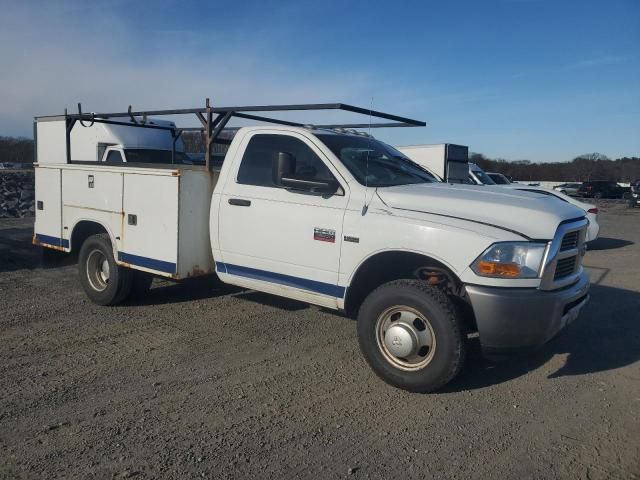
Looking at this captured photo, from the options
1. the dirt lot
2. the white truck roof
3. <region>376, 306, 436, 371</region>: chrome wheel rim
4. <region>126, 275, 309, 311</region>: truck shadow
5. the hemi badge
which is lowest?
the dirt lot

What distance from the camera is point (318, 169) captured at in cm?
509

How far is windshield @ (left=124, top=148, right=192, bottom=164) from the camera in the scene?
578 inches

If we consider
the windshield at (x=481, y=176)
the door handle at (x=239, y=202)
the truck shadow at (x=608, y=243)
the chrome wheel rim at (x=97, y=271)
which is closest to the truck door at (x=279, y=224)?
the door handle at (x=239, y=202)

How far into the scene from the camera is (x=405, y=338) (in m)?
4.39

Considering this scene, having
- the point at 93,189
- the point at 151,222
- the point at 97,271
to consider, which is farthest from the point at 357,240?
the point at 97,271

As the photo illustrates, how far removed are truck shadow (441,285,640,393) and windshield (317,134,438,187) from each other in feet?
5.69

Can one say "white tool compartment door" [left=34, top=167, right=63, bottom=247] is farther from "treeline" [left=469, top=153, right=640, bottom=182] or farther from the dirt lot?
"treeline" [left=469, top=153, right=640, bottom=182]

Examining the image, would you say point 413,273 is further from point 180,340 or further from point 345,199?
point 180,340

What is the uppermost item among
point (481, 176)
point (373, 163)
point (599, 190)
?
point (481, 176)

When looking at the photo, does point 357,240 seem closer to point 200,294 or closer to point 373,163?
point 373,163

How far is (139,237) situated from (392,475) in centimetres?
393

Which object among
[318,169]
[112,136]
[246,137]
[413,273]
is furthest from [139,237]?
[112,136]

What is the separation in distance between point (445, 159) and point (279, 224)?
A: 424 inches

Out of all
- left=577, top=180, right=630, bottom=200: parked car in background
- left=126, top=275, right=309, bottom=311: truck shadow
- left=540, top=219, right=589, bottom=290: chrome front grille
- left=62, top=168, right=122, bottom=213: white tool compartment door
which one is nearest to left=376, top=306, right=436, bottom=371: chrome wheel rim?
left=540, top=219, right=589, bottom=290: chrome front grille
